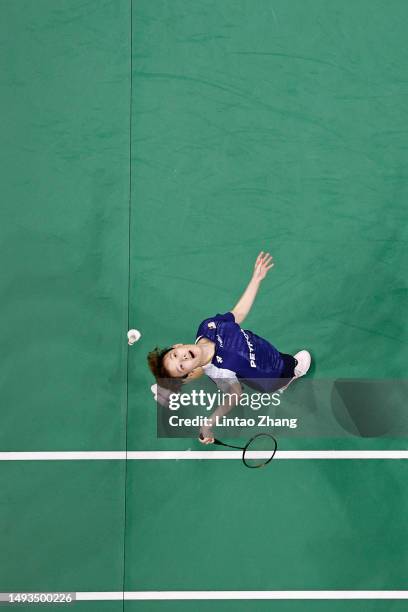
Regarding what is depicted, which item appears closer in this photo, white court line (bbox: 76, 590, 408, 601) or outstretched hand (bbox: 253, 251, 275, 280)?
white court line (bbox: 76, 590, 408, 601)

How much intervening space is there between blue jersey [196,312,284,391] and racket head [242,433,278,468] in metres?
0.31

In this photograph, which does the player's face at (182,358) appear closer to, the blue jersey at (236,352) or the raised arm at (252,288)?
the blue jersey at (236,352)

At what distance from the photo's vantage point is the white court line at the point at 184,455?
Answer: 3.68 meters

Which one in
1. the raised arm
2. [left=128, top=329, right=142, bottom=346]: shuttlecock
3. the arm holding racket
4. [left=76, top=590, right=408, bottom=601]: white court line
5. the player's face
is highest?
the raised arm

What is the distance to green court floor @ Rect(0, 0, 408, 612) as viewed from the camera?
3664mm

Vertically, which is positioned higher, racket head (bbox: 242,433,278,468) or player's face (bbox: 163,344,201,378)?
player's face (bbox: 163,344,201,378)

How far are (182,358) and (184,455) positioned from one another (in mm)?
482

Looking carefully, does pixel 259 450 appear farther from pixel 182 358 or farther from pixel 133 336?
pixel 133 336

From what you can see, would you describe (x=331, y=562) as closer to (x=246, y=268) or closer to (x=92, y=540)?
(x=92, y=540)

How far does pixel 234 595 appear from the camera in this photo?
3.65 meters

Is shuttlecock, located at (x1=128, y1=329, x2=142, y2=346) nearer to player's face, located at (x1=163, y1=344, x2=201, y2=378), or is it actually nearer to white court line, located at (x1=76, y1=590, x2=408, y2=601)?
player's face, located at (x1=163, y1=344, x2=201, y2=378)

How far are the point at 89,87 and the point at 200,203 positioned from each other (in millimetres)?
819

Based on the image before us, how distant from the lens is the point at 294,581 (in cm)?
366

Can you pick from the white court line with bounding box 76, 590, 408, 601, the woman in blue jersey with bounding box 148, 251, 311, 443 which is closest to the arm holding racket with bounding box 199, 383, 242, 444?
the woman in blue jersey with bounding box 148, 251, 311, 443
